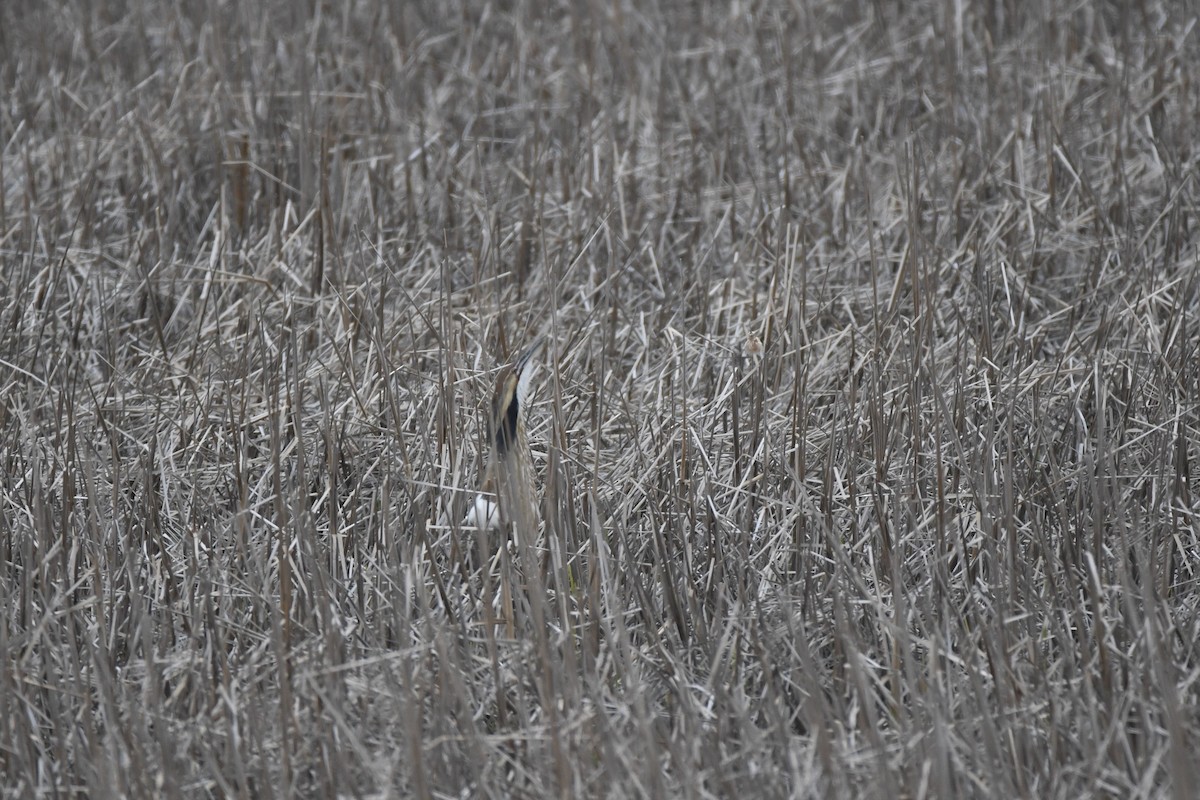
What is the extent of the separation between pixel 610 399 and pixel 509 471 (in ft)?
2.31

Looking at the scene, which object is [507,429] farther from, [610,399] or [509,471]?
[610,399]

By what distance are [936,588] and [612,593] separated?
0.57m

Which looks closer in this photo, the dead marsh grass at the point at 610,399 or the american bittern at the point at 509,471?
the dead marsh grass at the point at 610,399

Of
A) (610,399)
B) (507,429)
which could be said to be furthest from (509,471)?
(610,399)

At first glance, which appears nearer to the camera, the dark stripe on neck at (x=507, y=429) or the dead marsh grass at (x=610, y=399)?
the dead marsh grass at (x=610, y=399)

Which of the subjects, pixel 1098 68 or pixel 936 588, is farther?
pixel 1098 68

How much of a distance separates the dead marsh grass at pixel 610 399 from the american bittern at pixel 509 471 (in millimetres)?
60

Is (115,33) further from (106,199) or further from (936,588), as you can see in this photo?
(936,588)

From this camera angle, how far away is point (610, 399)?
2.61 metres

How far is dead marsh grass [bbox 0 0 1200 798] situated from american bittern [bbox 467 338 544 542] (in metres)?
0.06

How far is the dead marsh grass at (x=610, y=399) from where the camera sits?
5.58 feet

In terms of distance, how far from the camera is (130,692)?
1713mm

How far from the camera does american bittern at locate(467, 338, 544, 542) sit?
193 cm

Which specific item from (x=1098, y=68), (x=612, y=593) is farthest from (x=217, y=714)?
(x=1098, y=68)
